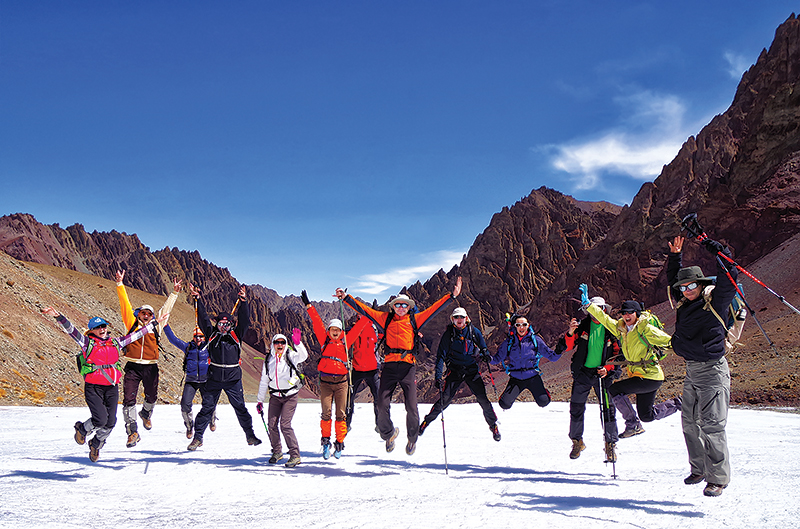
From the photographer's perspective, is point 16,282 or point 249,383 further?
point 249,383

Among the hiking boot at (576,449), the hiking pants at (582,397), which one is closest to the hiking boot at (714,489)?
the hiking pants at (582,397)

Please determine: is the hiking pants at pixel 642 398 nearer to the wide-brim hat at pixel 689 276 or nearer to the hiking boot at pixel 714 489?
the hiking boot at pixel 714 489

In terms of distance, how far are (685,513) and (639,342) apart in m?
3.16

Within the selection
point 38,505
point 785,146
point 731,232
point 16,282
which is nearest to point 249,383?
point 16,282

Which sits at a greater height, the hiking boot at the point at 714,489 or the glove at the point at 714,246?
the glove at the point at 714,246

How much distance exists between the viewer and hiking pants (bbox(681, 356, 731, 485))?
650cm

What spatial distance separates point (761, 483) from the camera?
7371 millimetres

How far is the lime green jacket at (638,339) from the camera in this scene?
8.38 metres

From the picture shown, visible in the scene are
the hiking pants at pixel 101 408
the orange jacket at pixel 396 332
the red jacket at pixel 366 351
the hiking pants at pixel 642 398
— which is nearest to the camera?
the hiking pants at pixel 642 398

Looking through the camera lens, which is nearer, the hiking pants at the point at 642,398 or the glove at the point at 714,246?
the glove at the point at 714,246

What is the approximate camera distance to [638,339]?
8766 mm

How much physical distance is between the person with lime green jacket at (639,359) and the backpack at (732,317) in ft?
4.96

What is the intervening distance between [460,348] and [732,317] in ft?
16.0

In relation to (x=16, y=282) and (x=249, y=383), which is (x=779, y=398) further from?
(x=249, y=383)
